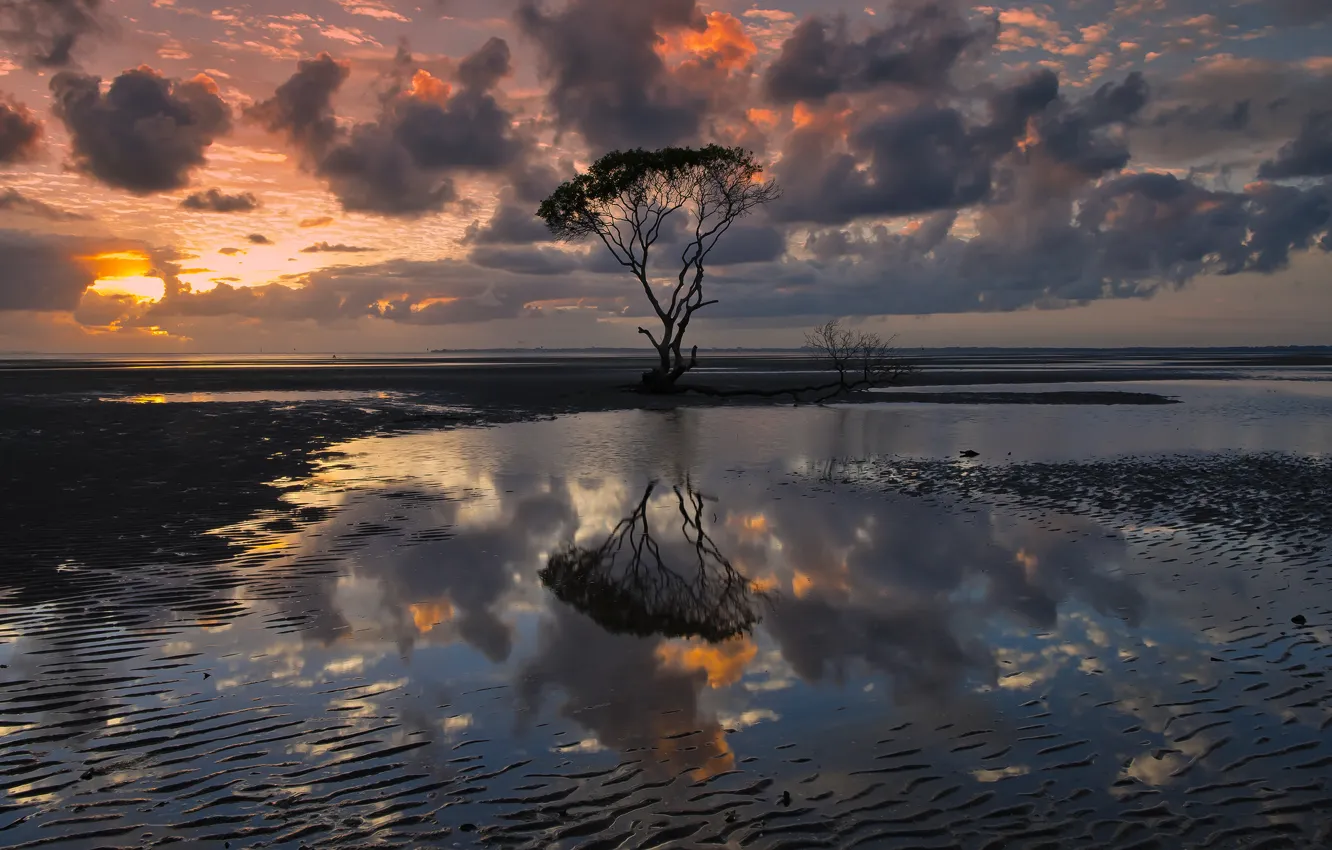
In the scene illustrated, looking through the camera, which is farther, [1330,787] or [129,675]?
[129,675]

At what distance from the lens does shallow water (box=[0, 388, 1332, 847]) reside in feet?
18.6

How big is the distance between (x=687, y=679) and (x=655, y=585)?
3.52m

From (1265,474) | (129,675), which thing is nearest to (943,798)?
(129,675)

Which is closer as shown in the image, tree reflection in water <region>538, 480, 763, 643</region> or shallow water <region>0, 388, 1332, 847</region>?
shallow water <region>0, 388, 1332, 847</region>

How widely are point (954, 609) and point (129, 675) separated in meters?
8.99

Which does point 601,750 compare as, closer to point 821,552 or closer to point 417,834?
point 417,834

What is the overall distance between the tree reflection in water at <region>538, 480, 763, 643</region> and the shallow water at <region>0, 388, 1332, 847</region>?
71mm

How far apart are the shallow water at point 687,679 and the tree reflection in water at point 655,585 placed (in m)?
0.07

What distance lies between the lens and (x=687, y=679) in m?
8.17

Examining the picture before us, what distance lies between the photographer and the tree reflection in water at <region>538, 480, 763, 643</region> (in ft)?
32.7

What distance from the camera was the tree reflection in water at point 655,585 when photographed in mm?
9961

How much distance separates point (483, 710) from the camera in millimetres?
7363

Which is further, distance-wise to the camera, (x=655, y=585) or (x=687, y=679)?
(x=655, y=585)

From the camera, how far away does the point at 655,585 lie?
1166 cm
